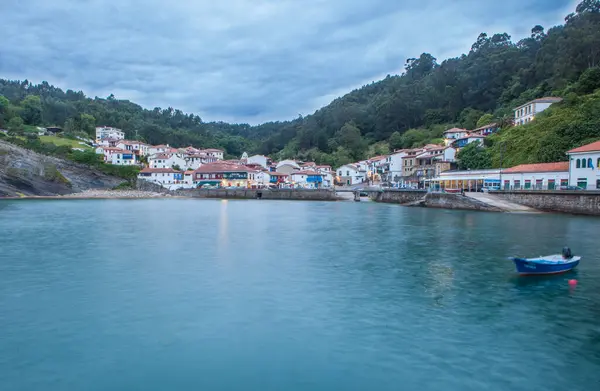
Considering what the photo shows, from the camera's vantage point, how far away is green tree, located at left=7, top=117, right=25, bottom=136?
87006mm

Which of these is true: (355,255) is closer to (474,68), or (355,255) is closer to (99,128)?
(474,68)

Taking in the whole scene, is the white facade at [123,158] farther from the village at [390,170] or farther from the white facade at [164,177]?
the white facade at [164,177]

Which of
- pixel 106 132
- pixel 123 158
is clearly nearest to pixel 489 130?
pixel 123 158

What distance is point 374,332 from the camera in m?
10.3

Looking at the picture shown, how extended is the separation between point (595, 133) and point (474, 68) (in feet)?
200

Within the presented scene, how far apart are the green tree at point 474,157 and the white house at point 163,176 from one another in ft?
173

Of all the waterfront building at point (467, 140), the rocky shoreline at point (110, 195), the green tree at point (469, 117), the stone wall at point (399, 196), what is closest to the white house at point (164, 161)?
the rocky shoreline at point (110, 195)

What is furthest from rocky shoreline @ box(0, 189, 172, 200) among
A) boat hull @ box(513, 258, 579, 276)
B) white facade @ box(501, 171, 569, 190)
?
boat hull @ box(513, 258, 579, 276)

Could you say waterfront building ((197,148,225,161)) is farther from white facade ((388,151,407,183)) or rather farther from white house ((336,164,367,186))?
white facade ((388,151,407,183))

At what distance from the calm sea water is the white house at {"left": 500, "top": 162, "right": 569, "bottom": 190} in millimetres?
20868

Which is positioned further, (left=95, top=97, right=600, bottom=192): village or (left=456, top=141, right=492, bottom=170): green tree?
(left=456, top=141, right=492, bottom=170): green tree

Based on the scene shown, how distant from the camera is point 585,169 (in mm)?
37656

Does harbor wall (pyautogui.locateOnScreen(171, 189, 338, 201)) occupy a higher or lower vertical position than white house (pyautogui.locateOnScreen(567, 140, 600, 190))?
lower

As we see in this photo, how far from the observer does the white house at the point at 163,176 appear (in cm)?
8225
